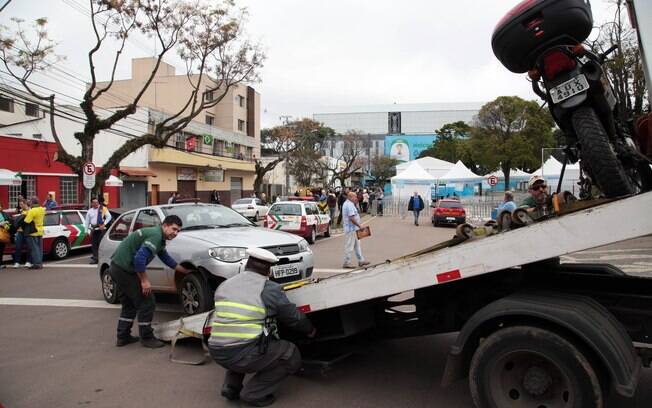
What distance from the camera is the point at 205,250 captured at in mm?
5969

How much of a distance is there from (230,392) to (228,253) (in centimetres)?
230

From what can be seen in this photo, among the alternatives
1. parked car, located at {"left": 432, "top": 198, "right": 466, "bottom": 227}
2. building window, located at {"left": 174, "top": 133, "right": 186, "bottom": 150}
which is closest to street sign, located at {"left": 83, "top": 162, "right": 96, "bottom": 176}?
parked car, located at {"left": 432, "top": 198, "right": 466, "bottom": 227}

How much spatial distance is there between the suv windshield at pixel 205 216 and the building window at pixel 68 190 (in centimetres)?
2192

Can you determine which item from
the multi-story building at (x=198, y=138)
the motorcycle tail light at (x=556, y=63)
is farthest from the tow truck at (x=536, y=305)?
the multi-story building at (x=198, y=138)

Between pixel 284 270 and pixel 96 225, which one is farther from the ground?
pixel 96 225

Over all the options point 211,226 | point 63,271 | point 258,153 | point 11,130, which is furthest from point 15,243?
point 258,153

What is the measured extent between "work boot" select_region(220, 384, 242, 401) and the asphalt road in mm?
74

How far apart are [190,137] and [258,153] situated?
1974 cm

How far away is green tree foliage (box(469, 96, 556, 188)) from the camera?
44594 mm

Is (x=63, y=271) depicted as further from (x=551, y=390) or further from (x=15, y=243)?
(x=551, y=390)

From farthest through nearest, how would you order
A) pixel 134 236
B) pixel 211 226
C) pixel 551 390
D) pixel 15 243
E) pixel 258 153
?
pixel 258 153 → pixel 15 243 → pixel 211 226 → pixel 134 236 → pixel 551 390

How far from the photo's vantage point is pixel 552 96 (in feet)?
12.8

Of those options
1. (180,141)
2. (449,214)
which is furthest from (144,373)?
(180,141)

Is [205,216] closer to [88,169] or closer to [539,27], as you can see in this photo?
[539,27]
